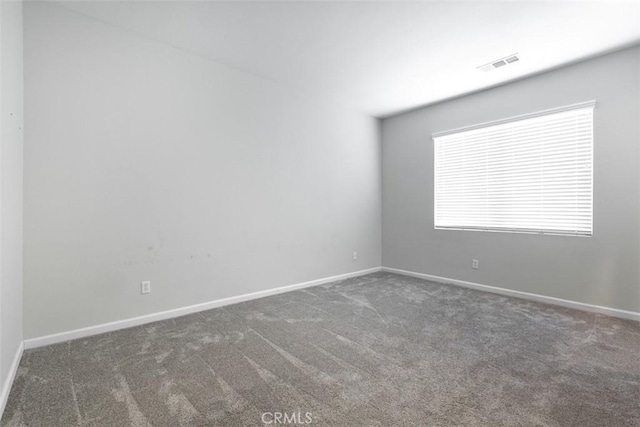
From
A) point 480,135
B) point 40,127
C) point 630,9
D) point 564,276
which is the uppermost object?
point 630,9

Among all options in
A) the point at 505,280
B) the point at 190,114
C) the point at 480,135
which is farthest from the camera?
the point at 480,135

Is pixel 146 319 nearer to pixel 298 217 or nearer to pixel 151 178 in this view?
pixel 151 178

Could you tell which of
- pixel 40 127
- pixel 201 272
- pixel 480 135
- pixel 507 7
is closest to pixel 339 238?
pixel 201 272

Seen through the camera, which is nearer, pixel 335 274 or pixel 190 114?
pixel 190 114

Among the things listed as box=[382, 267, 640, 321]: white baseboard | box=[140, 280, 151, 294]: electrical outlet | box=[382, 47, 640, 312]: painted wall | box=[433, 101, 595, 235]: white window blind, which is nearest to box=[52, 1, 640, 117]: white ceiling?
box=[382, 47, 640, 312]: painted wall

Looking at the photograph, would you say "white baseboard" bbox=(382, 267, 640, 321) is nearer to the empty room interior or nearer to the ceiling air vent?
the empty room interior

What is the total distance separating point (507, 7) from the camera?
2373 millimetres

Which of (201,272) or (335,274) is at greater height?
(201,272)

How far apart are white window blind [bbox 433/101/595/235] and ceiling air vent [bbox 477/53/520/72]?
0.75 metres

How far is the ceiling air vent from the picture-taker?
10.3ft

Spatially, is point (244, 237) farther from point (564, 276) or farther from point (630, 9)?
point (630, 9)

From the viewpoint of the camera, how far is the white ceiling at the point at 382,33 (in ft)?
7.88

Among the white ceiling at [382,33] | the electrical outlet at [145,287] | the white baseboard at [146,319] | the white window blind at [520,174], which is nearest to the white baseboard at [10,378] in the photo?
the white baseboard at [146,319]

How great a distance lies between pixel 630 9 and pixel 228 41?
11.3 feet
